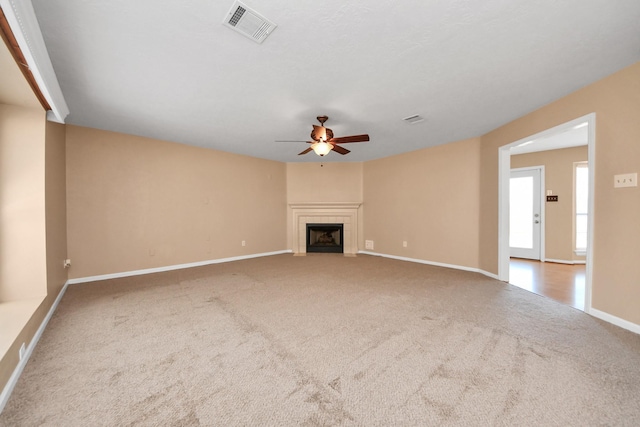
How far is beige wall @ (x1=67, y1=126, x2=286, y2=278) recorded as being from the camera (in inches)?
144

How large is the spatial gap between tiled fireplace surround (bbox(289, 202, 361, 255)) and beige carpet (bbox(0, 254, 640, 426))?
316 centimetres

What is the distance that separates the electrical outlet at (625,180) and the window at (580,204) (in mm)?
3728

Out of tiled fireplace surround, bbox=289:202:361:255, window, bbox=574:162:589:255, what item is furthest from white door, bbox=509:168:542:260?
tiled fireplace surround, bbox=289:202:361:255

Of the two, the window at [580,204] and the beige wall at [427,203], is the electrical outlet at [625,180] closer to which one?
the beige wall at [427,203]

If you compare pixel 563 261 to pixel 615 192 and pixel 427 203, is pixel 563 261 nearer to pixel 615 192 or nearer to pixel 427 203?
pixel 427 203

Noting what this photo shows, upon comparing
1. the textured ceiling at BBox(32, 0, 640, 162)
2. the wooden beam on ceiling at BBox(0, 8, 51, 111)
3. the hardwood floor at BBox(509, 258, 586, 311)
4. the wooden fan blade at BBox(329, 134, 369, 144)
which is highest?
the textured ceiling at BBox(32, 0, 640, 162)

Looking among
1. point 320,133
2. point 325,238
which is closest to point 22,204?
point 320,133

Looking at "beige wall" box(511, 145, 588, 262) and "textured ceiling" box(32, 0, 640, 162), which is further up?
"textured ceiling" box(32, 0, 640, 162)

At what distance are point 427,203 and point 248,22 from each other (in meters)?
4.49

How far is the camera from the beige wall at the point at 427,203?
14.5 feet

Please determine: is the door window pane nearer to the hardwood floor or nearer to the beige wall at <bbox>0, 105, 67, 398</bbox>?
the hardwood floor

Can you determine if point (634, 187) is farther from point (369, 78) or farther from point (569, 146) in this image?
point (569, 146)

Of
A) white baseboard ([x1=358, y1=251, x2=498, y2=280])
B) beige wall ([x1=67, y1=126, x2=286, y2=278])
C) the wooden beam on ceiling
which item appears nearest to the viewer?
the wooden beam on ceiling

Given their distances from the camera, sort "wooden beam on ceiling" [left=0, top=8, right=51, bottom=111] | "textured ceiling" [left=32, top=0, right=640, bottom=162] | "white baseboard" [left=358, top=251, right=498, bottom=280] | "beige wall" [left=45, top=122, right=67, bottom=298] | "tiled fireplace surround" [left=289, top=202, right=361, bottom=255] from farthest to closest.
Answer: "tiled fireplace surround" [left=289, top=202, right=361, bottom=255], "white baseboard" [left=358, top=251, right=498, bottom=280], "beige wall" [left=45, top=122, right=67, bottom=298], "textured ceiling" [left=32, top=0, right=640, bottom=162], "wooden beam on ceiling" [left=0, top=8, right=51, bottom=111]
